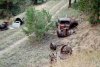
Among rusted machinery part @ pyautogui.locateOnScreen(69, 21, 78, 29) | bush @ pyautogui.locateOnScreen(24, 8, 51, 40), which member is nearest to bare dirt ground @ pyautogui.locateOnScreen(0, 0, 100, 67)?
rusted machinery part @ pyautogui.locateOnScreen(69, 21, 78, 29)

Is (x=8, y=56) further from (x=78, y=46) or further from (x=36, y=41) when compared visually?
(x=78, y=46)

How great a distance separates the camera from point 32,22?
2536 centimetres

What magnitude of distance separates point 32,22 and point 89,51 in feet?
21.5

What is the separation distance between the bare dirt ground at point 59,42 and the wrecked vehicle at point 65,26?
1.72 feet

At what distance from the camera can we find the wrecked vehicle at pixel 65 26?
25734 millimetres

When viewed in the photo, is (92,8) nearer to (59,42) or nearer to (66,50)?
(59,42)

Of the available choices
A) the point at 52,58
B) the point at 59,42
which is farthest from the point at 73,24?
the point at 52,58

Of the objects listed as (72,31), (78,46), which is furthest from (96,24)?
(78,46)

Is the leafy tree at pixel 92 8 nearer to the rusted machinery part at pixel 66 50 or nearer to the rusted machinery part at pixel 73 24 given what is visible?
the rusted machinery part at pixel 73 24

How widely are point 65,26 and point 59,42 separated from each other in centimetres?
255

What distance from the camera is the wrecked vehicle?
25734 mm

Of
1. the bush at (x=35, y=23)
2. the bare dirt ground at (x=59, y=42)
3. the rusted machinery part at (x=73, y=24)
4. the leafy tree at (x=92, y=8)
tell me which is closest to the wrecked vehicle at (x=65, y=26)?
the rusted machinery part at (x=73, y=24)

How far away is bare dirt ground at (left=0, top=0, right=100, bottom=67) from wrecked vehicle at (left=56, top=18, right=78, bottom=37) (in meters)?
0.52

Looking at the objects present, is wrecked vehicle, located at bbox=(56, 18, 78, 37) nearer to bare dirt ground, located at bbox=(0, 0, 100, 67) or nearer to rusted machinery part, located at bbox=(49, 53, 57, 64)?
bare dirt ground, located at bbox=(0, 0, 100, 67)
